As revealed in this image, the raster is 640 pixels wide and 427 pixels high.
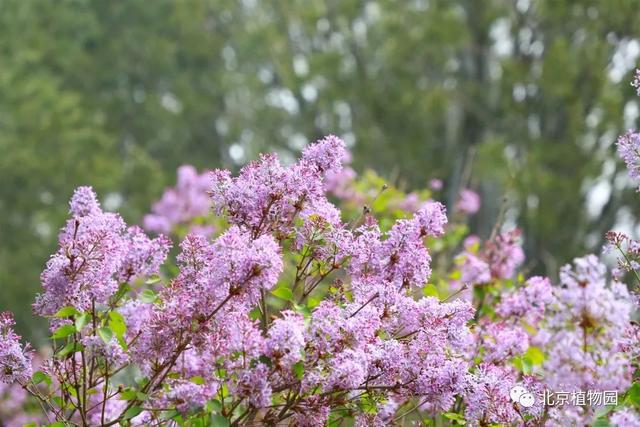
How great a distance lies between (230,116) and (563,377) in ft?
48.3

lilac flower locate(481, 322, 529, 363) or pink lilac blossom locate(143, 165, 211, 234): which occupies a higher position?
pink lilac blossom locate(143, 165, 211, 234)

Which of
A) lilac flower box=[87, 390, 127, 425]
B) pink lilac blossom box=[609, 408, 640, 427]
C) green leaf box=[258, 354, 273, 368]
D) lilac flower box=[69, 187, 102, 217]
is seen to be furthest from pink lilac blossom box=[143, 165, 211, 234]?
pink lilac blossom box=[609, 408, 640, 427]

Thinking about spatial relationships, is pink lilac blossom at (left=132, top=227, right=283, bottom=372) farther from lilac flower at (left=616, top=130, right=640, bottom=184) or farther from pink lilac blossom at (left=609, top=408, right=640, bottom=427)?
lilac flower at (left=616, top=130, right=640, bottom=184)

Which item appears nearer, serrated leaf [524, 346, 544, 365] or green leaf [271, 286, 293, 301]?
green leaf [271, 286, 293, 301]

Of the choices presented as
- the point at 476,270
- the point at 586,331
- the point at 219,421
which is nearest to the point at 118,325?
the point at 219,421

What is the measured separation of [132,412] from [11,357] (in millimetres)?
365

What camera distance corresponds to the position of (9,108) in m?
15.0

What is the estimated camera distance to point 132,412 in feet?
7.72

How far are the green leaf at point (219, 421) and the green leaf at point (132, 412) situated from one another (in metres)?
0.26

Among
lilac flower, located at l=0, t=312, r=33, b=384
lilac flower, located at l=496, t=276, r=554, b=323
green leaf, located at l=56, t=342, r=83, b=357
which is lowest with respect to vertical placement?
lilac flower, located at l=0, t=312, r=33, b=384

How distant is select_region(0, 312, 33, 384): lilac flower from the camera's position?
7.76ft

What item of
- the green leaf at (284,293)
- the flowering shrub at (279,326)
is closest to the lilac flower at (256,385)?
the flowering shrub at (279,326)

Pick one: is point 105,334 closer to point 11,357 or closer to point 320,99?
point 11,357

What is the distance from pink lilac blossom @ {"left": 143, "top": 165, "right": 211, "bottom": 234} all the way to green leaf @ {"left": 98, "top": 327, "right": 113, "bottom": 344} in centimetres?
579
